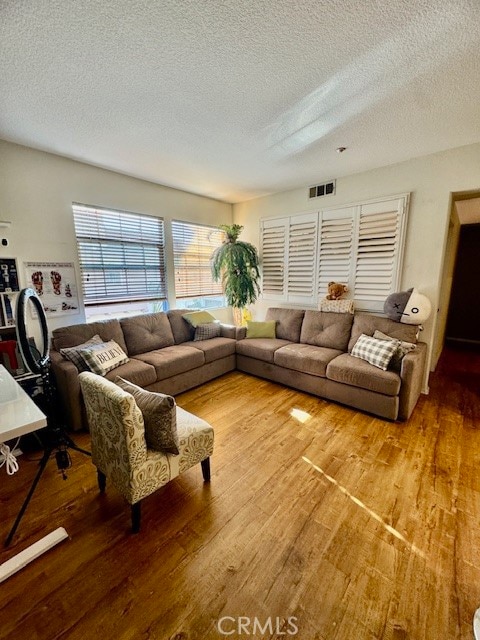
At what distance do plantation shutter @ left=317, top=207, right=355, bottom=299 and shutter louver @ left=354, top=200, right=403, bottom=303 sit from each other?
0.12 metres

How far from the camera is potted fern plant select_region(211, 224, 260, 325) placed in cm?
415

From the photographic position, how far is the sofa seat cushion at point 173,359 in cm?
288

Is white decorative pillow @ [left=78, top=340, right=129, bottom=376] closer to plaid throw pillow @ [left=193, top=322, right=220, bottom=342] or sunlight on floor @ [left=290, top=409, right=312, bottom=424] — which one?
plaid throw pillow @ [left=193, top=322, right=220, bottom=342]

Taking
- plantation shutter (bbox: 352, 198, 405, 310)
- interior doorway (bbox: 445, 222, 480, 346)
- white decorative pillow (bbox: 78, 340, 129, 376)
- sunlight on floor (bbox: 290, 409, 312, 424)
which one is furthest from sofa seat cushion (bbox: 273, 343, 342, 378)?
interior doorway (bbox: 445, 222, 480, 346)

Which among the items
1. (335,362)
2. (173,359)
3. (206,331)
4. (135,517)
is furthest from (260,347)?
(135,517)

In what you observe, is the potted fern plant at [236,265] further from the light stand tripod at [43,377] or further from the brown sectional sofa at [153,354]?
the light stand tripod at [43,377]

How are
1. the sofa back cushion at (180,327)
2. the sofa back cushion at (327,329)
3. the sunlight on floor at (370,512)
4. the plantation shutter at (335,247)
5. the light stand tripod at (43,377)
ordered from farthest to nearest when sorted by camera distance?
1. the sofa back cushion at (180,327)
2. the plantation shutter at (335,247)
3. the sofa back cushion at (327,329)
4. the light stand tripod at (43,377)
5. the sunlight on floor at (370,512)

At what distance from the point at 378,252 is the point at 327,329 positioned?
1159 mm

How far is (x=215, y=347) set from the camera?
3.48m

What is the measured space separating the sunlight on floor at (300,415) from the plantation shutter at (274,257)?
2117 mm

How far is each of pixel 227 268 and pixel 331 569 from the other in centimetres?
365

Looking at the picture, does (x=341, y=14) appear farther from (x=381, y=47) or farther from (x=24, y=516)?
(x=24, y=516)

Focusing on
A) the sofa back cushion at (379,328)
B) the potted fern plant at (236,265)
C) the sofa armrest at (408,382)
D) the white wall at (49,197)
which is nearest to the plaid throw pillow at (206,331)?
the potted fern plant at (236,265)

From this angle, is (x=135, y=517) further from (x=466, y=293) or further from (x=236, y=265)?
(x=466, y=293)
